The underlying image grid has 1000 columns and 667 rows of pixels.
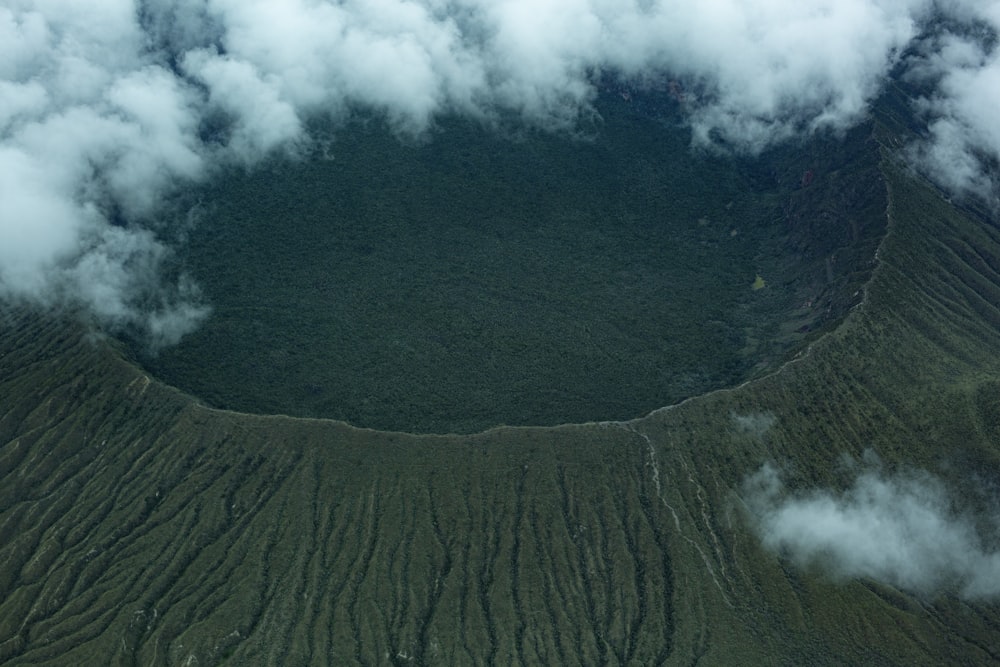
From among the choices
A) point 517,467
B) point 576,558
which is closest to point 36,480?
point 517,467

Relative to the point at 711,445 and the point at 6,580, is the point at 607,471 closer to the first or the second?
the point at 711,445

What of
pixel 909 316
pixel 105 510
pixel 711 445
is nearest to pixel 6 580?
pixel 105 510

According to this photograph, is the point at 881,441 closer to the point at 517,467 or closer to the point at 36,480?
the point at 517,467

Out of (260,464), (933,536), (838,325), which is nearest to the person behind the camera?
(933,536)

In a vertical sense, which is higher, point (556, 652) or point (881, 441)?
point (881, 441)

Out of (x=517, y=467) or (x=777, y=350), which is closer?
(x=517, y=467)

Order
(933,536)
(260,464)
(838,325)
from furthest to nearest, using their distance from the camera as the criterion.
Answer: (838,325) → (260,464) → (933,536)

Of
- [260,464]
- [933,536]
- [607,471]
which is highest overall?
[933,536]
